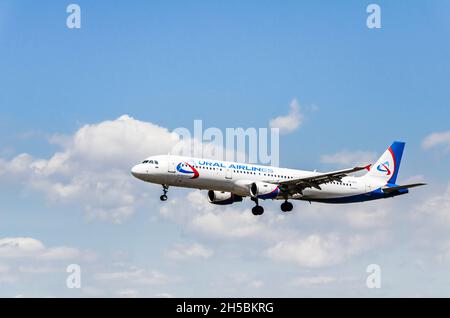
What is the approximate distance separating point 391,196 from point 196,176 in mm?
24016

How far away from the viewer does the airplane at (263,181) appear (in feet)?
243

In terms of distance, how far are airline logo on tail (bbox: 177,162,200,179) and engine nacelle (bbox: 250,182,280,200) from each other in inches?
235

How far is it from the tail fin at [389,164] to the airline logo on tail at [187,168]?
23787 millimetres

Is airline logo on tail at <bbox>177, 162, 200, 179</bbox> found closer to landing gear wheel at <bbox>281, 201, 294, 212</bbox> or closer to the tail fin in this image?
landing gear wheel at <bbox>281, 201, 294, 212</bbox>

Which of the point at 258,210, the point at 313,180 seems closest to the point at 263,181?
the point at 258,210

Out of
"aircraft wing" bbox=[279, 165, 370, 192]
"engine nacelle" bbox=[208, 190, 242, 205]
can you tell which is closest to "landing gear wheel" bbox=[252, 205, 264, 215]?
"engine nacelle" bbox=[208, 190, 242, 205]

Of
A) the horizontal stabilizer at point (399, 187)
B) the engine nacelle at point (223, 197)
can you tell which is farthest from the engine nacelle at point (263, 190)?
the horizontal stabilizer at point (399, 187)

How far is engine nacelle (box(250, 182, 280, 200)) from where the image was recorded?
77.6 metres

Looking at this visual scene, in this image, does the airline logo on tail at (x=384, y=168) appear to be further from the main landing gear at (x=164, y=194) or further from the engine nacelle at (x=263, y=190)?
the main landing gear at (x=164, y=194)

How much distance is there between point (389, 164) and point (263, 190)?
2159cm

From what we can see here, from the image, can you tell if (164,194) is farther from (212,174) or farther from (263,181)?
(263,181)
